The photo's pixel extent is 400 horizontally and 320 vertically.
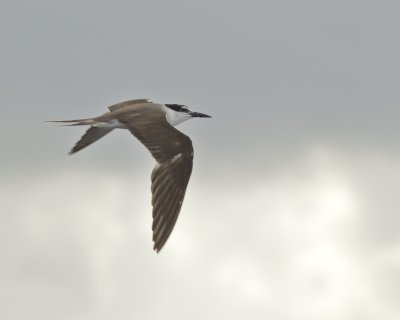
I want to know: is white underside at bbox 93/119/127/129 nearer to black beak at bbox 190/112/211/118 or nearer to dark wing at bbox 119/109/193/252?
dark wing at bbox 119/109/193/252

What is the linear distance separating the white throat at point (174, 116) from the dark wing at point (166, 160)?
1.76m

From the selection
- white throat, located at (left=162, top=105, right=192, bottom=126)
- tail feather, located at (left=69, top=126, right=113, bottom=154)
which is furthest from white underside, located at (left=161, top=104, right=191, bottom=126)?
tail feather, located at (left=69, top=126, right=113, bottom=154)

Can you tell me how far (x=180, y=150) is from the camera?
31.4 m

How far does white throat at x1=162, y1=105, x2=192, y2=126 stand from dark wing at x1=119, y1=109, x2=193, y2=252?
1.76 metres

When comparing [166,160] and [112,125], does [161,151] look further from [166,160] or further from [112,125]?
[112,125]

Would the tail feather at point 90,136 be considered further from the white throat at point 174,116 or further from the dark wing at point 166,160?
the dark wing at point 166,160

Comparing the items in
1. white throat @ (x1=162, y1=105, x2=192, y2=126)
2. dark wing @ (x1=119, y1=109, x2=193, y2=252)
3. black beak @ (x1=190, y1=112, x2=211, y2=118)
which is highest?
black beak @ (x1=190, y1=112, x2=211, y2=118)

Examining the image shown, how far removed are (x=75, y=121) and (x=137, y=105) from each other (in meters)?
2.38

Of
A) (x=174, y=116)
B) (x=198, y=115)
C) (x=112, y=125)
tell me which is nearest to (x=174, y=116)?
(x=174, y=116)

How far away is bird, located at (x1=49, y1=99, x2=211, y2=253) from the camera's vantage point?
98.6 feet

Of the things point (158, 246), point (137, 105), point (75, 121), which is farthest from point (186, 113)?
point (158, 246)

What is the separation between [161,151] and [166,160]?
0.28 metres

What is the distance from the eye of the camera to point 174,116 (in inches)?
1342

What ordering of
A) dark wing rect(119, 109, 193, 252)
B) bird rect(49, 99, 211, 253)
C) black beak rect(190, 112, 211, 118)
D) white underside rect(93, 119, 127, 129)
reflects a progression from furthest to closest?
1. black beak rect(190, 112, 211, 118)
2. white underside rect(93, 119, 127, 129)
3. dark wing rect(119, 109, 193, 252)
4. bird rect(49, 99, 211, 253)
